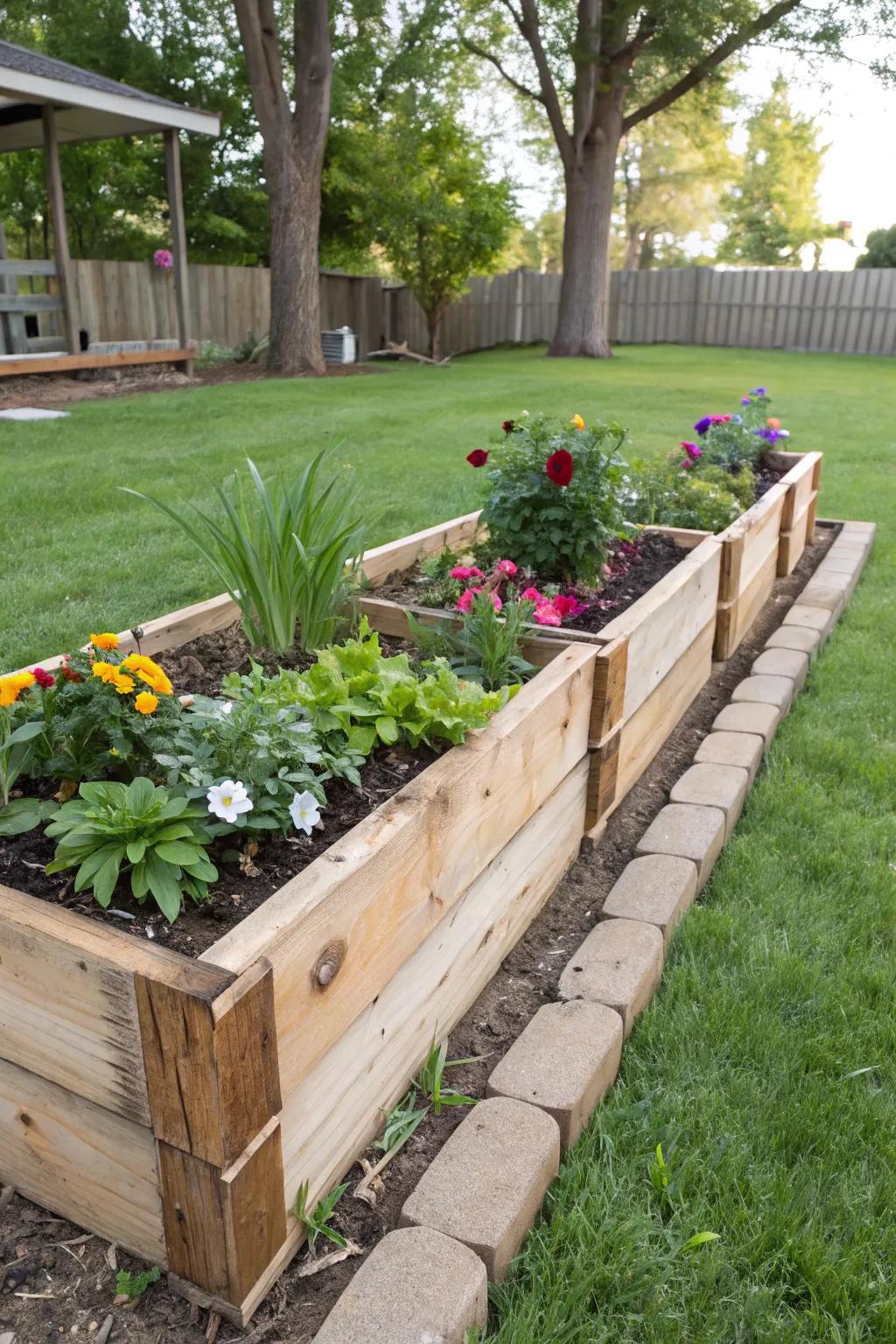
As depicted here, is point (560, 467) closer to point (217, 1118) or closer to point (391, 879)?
point (391, 879)

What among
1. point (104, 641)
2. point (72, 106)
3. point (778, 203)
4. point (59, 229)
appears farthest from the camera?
point (778, 203)

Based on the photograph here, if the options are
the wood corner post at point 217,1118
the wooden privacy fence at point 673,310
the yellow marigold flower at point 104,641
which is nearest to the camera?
the wood corner post at point 217,1118

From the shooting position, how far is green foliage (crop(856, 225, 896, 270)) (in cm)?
2086

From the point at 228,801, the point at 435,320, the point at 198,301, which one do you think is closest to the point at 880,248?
the point at 435,320

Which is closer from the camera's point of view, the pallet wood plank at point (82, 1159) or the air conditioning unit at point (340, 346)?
the pallet wood plank at point (82, 1159)

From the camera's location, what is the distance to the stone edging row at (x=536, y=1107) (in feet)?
4.27

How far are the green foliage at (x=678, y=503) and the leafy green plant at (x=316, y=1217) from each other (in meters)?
2.89

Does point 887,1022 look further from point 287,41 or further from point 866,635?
point 287,41

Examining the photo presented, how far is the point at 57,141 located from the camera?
1011 centimetres

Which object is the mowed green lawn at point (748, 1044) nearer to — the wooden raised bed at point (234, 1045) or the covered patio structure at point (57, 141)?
the wooden raised bed at point (234, 1045)

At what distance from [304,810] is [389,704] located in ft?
1.35

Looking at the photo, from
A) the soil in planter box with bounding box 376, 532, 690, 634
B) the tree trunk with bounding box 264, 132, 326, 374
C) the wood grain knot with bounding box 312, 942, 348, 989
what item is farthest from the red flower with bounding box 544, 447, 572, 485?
the tree trunk with bounding box 264, 132, 326, 374

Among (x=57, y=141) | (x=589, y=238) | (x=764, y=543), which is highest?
(x=57, y=141)

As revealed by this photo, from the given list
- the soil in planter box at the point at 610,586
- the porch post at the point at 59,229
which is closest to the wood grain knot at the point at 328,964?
the soil in planter box at the point at 610,586
